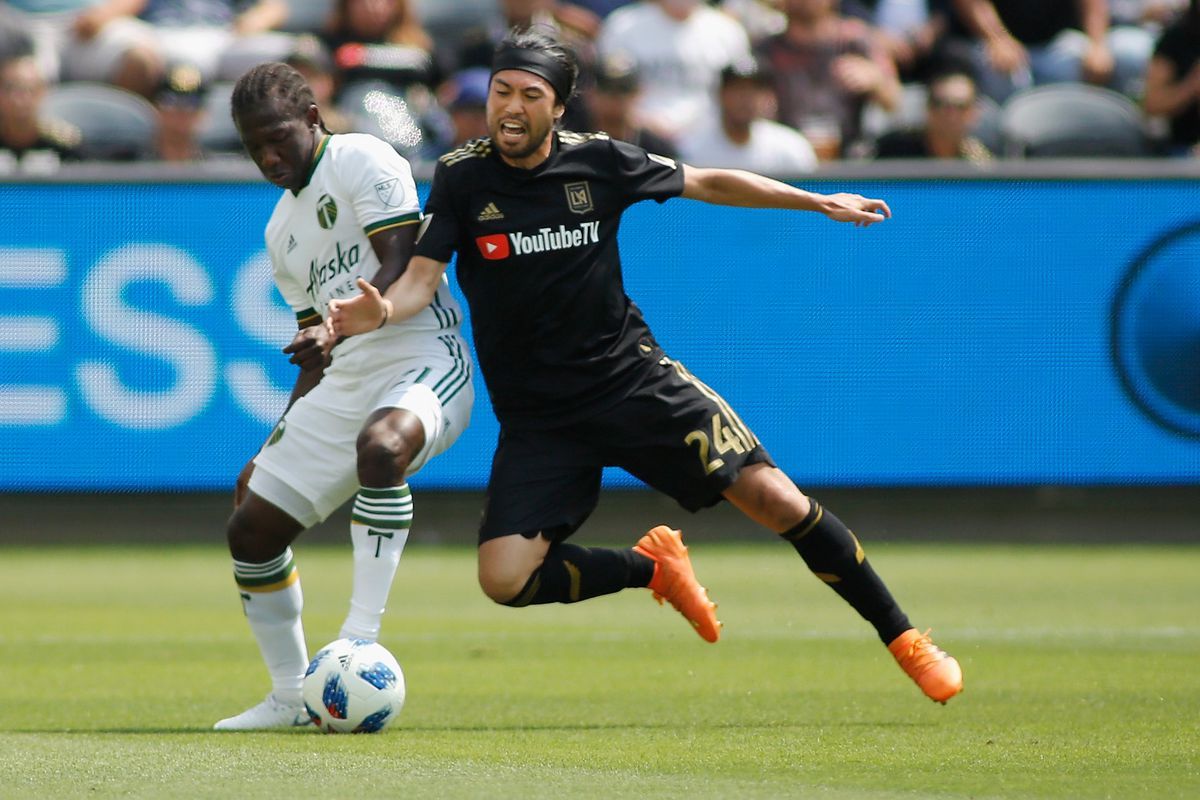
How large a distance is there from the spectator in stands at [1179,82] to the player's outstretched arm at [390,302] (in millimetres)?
8668

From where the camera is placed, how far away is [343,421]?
6.39 metres

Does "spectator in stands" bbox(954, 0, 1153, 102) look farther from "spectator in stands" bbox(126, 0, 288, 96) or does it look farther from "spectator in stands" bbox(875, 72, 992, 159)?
"spectator in stands" bbox(126, 0, 288, 96)

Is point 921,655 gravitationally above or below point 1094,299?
above

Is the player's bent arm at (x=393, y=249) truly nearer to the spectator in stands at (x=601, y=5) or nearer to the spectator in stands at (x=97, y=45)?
the spectator in stands at (x=97, y=45)

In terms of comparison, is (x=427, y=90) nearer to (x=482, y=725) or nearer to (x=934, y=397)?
(x=934, y=397)

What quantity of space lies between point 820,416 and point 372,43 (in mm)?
4698

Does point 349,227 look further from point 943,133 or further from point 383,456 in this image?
point 943,133

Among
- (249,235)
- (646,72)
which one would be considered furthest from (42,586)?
(646,72)

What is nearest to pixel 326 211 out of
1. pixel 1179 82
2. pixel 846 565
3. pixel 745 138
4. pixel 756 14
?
pixel 846 565

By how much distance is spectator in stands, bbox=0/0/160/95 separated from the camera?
543 inches

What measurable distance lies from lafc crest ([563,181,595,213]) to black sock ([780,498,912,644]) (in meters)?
1.28

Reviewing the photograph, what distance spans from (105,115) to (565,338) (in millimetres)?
8091

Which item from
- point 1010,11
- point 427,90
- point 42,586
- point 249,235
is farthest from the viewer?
point 1010,11

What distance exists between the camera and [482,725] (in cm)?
596
